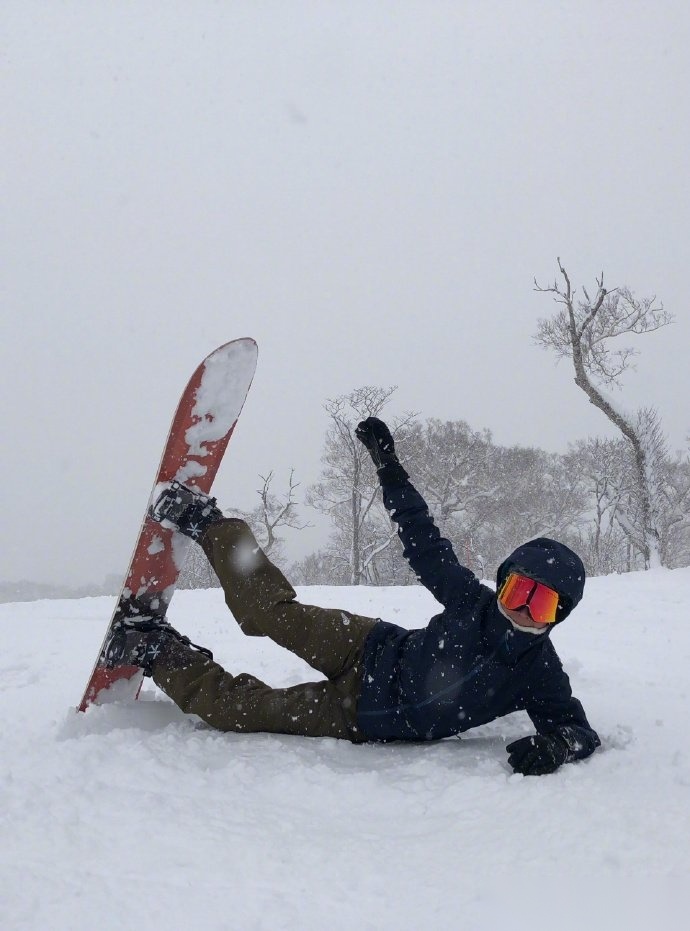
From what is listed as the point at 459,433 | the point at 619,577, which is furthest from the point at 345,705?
the point at 459,433

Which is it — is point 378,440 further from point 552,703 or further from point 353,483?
point 353,483

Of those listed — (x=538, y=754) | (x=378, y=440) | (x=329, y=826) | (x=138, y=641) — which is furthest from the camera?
(x=378, y=440)

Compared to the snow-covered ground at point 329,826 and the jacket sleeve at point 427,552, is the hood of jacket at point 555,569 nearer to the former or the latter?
the jacket sleeve at point 427,552

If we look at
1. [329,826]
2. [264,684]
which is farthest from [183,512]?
[329,826]

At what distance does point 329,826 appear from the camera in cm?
241

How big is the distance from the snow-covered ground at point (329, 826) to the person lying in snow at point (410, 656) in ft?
0.39

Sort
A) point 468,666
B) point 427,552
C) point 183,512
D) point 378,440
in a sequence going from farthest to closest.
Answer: point 183,512, point 378,440, point 427,552, point 468,666

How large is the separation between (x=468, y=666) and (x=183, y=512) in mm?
1873

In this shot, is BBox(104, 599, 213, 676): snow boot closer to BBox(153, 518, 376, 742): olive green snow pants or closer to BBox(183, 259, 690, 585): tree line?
BBox(153, 518, 376, 742): olive green snow pants

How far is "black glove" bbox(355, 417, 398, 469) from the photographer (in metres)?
3.67

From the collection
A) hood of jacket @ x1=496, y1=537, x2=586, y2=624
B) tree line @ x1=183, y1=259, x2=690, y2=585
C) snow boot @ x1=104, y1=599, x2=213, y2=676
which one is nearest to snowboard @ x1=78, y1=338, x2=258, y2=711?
snow boot @ x1=104, y1=599, x2=213, y2=676

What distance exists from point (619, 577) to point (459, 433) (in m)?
21.6

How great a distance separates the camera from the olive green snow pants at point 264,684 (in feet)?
10.5

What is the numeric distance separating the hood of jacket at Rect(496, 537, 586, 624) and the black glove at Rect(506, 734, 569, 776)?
51 cm
